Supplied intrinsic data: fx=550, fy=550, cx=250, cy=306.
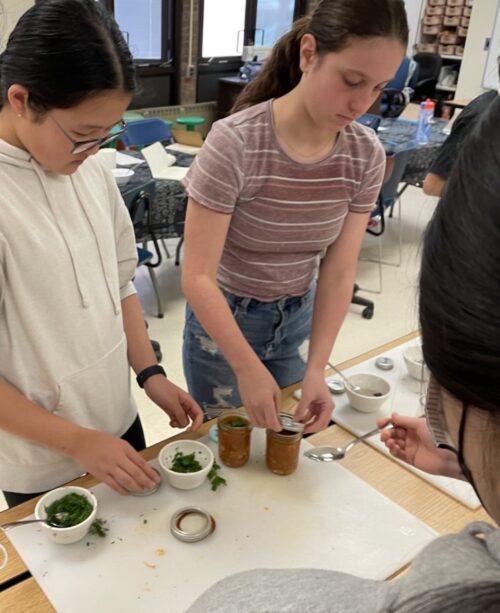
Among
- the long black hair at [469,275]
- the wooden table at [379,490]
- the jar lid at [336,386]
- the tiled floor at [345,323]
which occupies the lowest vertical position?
the tiled floor at [345,323]

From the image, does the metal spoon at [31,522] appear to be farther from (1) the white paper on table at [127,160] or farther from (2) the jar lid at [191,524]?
(1) the white paper on table at [127,160]

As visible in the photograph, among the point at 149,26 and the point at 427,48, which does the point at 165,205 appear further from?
the point at 427,48

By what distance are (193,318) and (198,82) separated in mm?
5385

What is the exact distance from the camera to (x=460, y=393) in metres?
0.41

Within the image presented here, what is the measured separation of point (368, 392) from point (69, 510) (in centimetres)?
73

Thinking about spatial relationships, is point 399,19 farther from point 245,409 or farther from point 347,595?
point 347,595

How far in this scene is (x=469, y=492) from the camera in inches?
42.0

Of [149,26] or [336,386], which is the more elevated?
[149,26]

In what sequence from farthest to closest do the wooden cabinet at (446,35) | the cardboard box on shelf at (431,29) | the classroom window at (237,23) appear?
the cardboard box on shelf at (431,29) → the wooden cabinet at (446,35) → the classroom window at (237,23)

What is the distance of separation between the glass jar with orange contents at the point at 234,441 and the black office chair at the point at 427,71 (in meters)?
7.12

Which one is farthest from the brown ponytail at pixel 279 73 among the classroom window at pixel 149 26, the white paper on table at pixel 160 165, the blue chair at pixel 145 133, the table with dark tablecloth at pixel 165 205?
the classroom window at pixel 149 26

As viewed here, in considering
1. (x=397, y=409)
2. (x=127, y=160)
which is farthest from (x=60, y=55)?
(x=127, y=160)

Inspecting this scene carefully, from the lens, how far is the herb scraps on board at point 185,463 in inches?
40.7

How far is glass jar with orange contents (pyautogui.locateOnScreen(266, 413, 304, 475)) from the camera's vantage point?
1.05 meters
